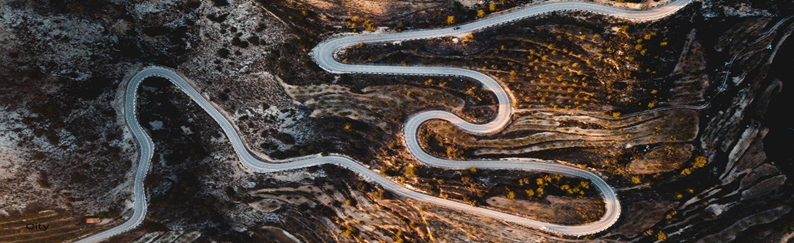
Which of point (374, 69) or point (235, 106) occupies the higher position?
point (374, 69)

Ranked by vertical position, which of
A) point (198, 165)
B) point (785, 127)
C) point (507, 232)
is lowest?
point (198, 165)

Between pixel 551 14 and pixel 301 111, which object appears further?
pixel 301 111

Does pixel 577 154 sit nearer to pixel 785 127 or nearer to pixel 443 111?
pixel 443 111

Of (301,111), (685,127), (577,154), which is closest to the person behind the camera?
(685,127)

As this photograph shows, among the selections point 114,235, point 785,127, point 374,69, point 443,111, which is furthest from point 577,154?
point 114,235

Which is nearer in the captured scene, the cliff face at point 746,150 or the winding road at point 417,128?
the cliff face at point 746,150

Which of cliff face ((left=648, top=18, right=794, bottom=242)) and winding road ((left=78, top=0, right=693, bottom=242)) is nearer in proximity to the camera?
cliff face ((left=648, top=18, right=794, bottom=242))

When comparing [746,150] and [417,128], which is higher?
[746,150]

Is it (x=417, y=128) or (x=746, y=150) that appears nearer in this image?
(x=746, y=150)
